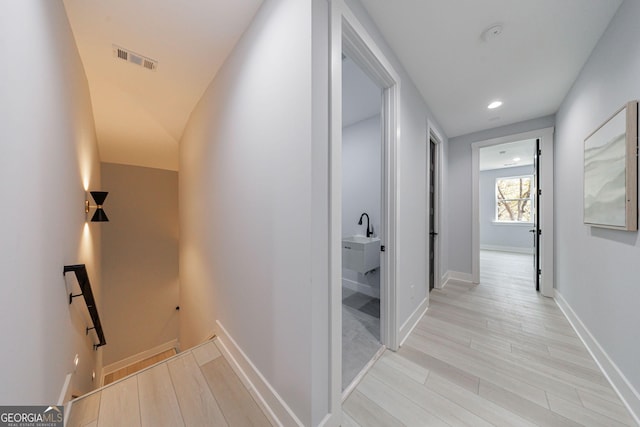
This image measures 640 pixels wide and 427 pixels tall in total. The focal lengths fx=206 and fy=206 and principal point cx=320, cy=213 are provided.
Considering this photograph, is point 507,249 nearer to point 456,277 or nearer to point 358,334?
point 456,277

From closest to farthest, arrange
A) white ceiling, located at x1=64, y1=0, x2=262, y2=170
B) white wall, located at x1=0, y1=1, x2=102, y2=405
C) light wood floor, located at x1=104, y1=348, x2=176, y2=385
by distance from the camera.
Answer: white wall, located at x1=0, y1=1, x2=102, y2=405 < white ceiling, located at x1=64, y1=0, x2=262, y2=170 < light wood floor, located at x1=104, y1=348, x2=176, y2=385

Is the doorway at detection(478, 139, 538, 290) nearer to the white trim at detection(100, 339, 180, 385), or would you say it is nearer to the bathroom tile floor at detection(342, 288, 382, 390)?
the bathroom tile floor at detection(342, 288, 382, 390)

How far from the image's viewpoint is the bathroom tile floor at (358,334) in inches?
66.9

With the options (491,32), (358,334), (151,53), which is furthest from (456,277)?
(151,53)

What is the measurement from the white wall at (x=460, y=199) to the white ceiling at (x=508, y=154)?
0.54 meters

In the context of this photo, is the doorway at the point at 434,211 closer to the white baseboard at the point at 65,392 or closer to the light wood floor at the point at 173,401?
the light wood floor at the point at 173,401

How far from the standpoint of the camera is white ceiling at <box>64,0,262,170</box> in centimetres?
145

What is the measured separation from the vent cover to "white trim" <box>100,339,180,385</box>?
4.81 metres

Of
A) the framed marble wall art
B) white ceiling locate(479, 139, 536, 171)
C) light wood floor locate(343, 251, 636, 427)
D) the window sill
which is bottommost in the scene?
light wood floor locate(343, 251, 636, 427)

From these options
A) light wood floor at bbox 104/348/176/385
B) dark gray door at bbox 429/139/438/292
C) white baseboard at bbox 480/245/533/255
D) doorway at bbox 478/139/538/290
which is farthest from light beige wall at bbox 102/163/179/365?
white baseboard at bbox 480/245/533/255

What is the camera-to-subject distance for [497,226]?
6.95 meters

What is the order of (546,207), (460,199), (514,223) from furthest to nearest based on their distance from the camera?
(514,223), (460,199), (546,207)

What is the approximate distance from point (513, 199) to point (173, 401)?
30.2 feet

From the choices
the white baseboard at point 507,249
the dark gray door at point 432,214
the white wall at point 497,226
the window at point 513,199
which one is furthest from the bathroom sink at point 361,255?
the window at point 513,199
